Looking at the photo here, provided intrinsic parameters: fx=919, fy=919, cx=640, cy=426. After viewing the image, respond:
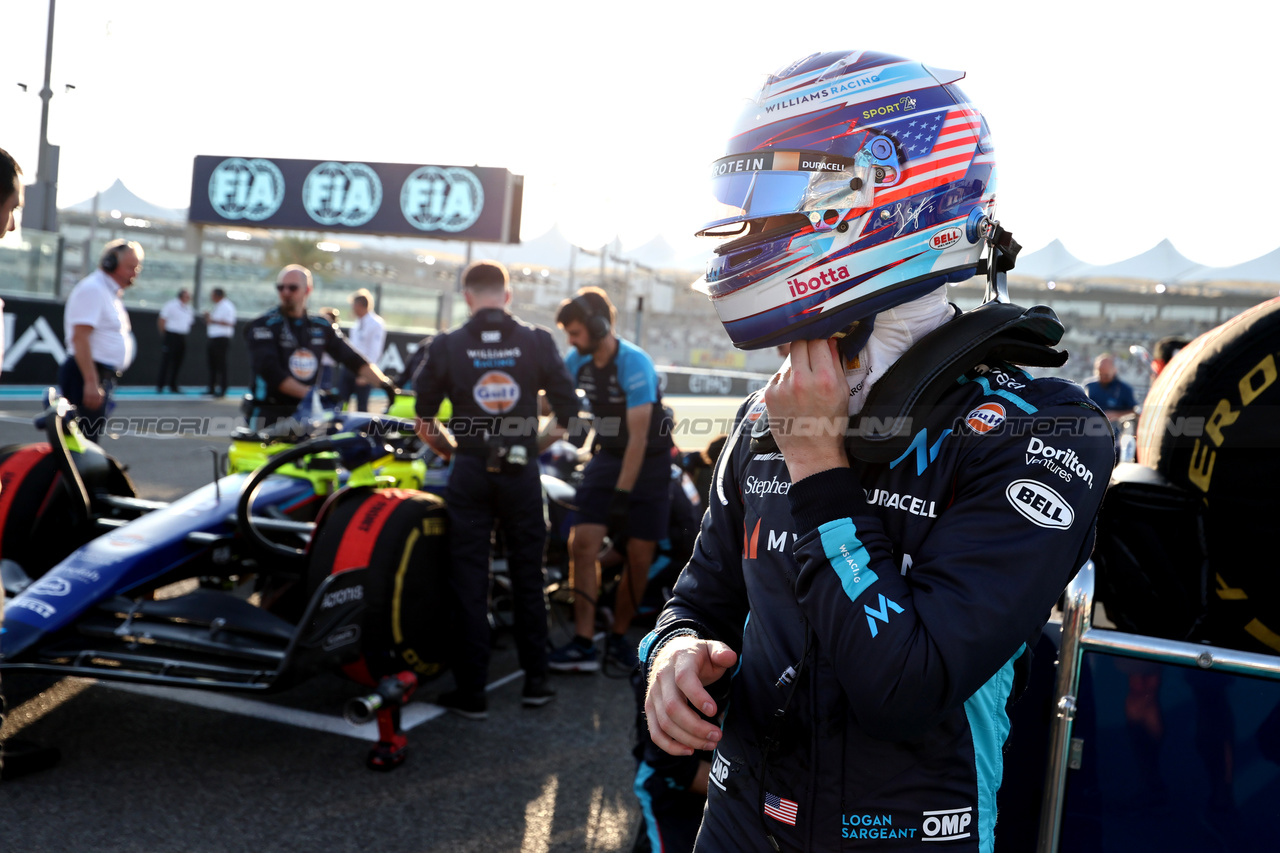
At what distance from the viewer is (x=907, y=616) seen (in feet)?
3.15

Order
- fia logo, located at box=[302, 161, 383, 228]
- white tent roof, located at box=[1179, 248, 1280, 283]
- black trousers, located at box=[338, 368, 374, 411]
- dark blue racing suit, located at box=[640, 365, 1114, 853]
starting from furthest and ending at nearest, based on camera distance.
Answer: white tent roof, located at box=[1179, 248, 1280, 283] < fia logo, located at box=[302, 161, 383, 228] < black trousers, located at box=[338, 368, 374, 411] < dark blue racing suit, located at box=[640, 365, 1114, 853]

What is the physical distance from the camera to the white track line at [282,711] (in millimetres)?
3770

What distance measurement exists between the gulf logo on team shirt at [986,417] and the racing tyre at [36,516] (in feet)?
14.1

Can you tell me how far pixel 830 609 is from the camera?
997mm

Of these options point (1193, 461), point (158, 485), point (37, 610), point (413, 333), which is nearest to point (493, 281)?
point (37, 610)

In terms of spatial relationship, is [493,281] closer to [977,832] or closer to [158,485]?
[977,832]

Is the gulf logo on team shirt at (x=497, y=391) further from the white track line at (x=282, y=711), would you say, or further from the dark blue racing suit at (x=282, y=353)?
the dark blue racing suit at (x=282, y=353)

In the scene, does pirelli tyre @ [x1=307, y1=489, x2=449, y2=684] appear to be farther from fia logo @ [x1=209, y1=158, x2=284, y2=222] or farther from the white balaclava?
fia logo @ [x1=209, y1=158, x2=284, y2=222]

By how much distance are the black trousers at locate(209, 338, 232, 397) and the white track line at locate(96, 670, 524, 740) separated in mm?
13552

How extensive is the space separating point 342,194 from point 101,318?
18662 mm

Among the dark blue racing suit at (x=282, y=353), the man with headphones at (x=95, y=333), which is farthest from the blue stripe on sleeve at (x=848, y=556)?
the man with headphones at (x=95, y=333)

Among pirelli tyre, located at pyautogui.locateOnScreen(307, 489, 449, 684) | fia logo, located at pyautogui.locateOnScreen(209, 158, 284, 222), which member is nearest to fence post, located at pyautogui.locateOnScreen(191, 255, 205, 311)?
fia logo, located at pyautogui.locateOnScreen(209, 158, 284, 222)

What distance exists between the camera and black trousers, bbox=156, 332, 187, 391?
1625 cm

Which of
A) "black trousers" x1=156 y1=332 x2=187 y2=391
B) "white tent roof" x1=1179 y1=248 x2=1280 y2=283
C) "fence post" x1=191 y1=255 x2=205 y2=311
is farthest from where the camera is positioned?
"white tent roof" x1=1179 y1=248 x2=1280 y2=283
